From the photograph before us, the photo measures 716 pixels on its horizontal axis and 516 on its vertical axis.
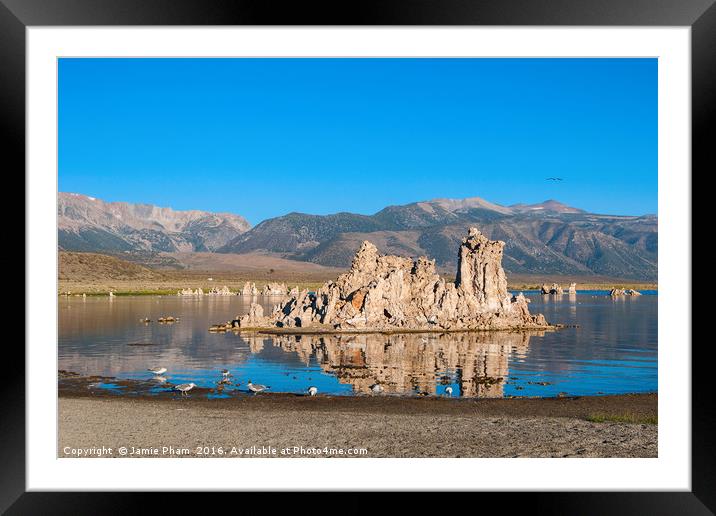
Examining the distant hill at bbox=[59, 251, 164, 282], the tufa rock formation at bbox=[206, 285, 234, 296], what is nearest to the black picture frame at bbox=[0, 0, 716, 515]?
the tufa rock formation at bbox=[206, 285, 234, 296]

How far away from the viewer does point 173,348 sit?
26.2m

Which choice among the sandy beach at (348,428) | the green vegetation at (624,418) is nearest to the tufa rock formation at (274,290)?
the sandy beach at (348,428)

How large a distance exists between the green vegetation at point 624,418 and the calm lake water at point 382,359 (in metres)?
4.56

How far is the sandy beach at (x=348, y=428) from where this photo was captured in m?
9.41

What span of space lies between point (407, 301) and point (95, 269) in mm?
81259

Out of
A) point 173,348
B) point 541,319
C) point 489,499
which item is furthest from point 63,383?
point 541,319

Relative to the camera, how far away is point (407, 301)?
3878 centimetres

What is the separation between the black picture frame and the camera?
7004mm

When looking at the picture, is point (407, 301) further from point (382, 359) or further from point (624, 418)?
point (624, 418)
